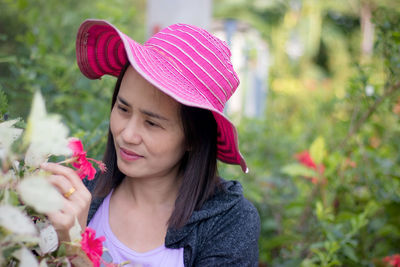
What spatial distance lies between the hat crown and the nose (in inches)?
7.7

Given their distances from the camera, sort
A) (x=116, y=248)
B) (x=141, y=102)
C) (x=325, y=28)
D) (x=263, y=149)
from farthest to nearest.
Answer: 1. (x=325, y=28)
2. (x=263, y=149)
3. (x=116, y=248)
4. (x=141, y=102)

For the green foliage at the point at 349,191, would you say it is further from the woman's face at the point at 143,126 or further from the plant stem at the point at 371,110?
the woman's face at the point at 143,126

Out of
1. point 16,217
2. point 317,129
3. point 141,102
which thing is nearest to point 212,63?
point 141,102

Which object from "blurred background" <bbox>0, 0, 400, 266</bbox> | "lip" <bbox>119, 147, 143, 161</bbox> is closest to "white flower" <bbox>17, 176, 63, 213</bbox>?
"lip" <bbox>119, 147, 143, 161</bbox>

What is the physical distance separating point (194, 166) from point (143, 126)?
0.25 m

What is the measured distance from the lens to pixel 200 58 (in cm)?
122

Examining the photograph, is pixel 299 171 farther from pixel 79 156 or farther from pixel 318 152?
pixel 79 156

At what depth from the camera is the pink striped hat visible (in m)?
1.12

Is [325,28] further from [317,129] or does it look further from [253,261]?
[253,261]

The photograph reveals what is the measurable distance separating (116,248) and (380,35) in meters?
1.48

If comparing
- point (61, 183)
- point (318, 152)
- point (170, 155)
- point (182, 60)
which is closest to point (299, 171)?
point (318, 152)

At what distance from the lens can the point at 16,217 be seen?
0.60m

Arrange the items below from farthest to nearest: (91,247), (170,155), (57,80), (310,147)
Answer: (310,147)
(57,80)
(170,155)
(91,247)

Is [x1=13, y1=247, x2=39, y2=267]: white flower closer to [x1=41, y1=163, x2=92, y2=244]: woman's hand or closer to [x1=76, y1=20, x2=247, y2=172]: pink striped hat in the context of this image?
[x1=41, y1=163, x2=92, y2=244]: woman's hand
